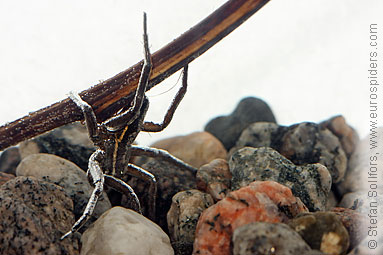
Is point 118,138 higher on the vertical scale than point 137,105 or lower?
lower

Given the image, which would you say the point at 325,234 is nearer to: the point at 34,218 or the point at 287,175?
the point at 287,175

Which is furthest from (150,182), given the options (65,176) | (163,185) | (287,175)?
(287,175)

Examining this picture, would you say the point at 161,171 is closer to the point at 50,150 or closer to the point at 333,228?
the point at 50,150


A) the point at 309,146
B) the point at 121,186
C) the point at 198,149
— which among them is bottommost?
the point at 309,146

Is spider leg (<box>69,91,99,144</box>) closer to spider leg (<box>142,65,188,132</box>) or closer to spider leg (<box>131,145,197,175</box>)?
spider leg (<box>142,65,188,132</box>)

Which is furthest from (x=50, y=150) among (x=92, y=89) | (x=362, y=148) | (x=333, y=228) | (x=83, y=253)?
(x=362, y=148)

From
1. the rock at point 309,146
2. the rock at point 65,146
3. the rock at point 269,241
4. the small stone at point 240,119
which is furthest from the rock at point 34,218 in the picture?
the small stone at point 240,119
